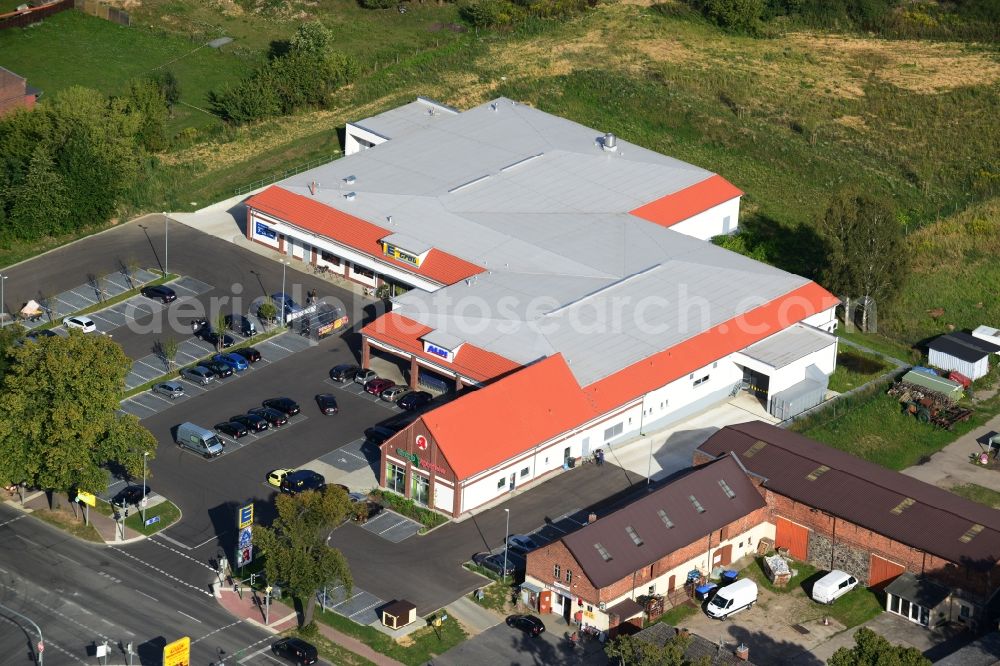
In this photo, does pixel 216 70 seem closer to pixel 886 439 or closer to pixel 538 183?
pixel 538 183

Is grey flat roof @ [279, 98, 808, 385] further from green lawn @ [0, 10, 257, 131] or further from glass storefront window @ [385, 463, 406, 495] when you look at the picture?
green lawn @ [0, 10, 257, 131]

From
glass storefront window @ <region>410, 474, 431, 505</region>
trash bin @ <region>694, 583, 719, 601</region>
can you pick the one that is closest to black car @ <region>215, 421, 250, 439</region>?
glass storefront window @ <region>410, 474, 431, 505</region>

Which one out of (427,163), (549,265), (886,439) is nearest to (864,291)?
(886,439)

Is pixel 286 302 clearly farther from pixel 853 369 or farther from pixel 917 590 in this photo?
pixel 917 590

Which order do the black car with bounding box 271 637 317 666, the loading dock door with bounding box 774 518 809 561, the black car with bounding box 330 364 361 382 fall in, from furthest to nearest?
the black car with bounding box 330 364 361 382, the loading dock door with bounding box 774 518 809 561, the black car with bounding box 271 637 317 666

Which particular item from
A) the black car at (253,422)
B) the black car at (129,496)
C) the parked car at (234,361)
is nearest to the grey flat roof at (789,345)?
the black car at (253,422)

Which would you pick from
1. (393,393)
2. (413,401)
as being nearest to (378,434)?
(413,401)
